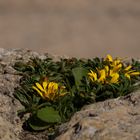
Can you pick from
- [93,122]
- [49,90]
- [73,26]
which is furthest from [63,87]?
[73,26]

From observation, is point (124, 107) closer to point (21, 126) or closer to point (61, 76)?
point (21, 126)

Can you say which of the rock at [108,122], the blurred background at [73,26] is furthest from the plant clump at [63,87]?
the blurred background at [73,26]

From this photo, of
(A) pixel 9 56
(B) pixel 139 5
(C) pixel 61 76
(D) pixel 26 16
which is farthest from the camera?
(B) pixel 139 5

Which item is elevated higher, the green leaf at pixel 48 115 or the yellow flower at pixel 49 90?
the yellow flower at pixel 49 90

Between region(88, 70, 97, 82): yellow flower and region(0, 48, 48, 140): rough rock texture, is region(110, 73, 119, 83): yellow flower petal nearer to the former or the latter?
region(88, 70, 97, 82): yellow flower

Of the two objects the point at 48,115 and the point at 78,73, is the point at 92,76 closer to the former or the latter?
the point at 78,73

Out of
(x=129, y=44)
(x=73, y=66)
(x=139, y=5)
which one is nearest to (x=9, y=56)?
(x=73, y=66)

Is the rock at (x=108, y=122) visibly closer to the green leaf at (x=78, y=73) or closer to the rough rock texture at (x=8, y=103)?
the rough rock texture at (x=8, y=103)
